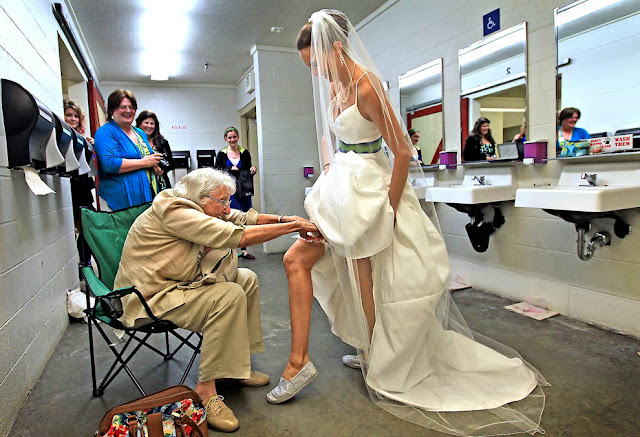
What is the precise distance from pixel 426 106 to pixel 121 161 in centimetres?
250

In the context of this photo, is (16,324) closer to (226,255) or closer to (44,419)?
(44,419)

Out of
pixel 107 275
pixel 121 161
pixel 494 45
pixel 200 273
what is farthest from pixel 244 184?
pixel 200 273

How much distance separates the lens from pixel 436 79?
11.9 ft

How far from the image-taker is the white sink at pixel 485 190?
111 inches

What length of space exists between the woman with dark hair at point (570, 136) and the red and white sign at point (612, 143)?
0.05 metres

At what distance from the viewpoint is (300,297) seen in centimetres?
188

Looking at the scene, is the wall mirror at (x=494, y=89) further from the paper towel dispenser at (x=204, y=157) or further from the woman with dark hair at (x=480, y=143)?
the paper towel dispenser at (x=204, y=157)

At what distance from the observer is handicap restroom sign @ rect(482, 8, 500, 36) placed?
9.98 feet

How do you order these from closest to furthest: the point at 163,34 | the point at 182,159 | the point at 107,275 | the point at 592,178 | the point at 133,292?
1. the point at 133,292
2. the point at 107,275
3. the point at 592,178
4. the point at 163,34
5. the point at 182,159

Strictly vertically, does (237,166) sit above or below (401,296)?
above

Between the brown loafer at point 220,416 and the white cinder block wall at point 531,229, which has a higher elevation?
the white cinder block wall at point 531,229

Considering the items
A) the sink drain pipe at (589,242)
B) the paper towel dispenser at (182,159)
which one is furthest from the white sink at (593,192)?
the paper towel dispenser at (182,159)

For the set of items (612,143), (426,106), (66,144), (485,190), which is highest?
(426,106)

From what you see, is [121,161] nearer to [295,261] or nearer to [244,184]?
[295,261]
